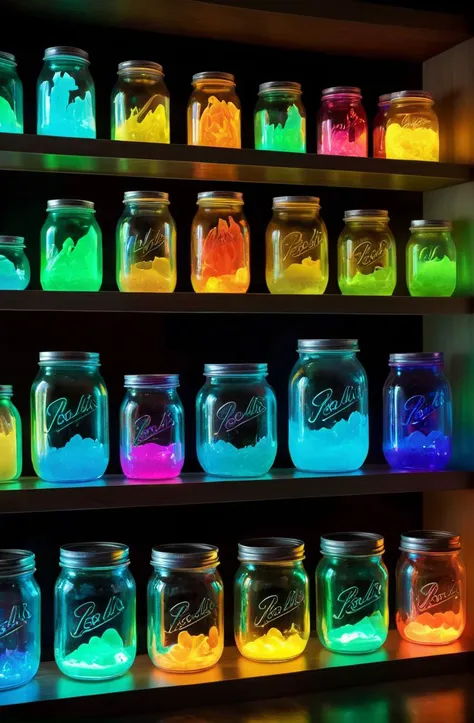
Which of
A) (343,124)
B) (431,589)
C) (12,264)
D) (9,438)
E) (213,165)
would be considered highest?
(343,124)

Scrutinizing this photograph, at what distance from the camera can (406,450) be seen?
2.05m

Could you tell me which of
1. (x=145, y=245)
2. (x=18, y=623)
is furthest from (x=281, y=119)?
(x=18, y=623)

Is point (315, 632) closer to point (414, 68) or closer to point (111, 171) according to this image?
point (111, 171)

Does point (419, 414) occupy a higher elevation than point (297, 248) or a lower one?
lower

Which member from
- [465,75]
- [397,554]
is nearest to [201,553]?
[397,554]

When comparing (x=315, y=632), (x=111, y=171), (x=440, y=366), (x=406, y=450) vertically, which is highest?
(x=111, y=171)

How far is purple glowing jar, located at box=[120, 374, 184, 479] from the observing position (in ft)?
6.23

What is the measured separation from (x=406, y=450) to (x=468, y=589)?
364mm

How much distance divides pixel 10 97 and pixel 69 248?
313 mm

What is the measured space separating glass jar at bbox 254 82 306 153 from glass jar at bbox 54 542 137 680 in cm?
89

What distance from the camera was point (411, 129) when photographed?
6.83 feet

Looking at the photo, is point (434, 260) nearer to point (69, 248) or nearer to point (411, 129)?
point (411, 129)

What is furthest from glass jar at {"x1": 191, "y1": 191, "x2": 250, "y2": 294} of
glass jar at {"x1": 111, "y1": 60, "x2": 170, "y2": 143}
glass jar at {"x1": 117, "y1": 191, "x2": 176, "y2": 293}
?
glass jar at {"x1": 111, "y1": 60, "x2": 170, "y2": 143}

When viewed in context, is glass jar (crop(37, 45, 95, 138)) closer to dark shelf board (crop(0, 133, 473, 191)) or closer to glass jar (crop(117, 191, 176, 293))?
dark shelf board (crop(0, 133, 473, 191))
